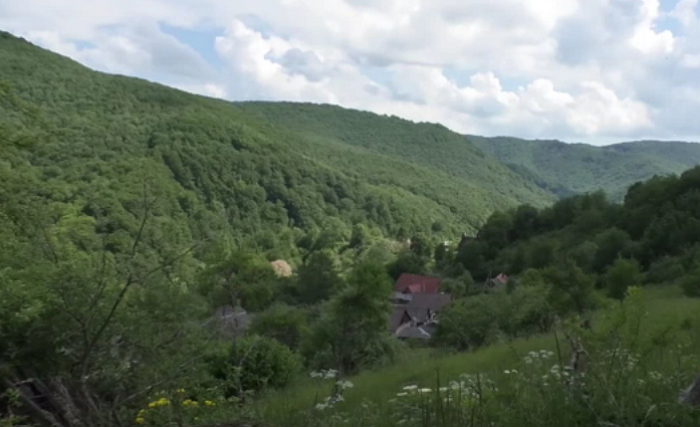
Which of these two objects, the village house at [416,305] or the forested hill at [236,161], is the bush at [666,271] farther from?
the forested hill at [236,161]

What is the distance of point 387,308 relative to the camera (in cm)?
2170

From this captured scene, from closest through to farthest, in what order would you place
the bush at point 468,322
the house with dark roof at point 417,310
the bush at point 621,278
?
the bush at point 468,322 < the bush at point 621,278 < the house with dark roof at point 417,310

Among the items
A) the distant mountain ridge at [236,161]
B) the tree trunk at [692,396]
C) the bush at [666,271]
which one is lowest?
the bush at [666,271]

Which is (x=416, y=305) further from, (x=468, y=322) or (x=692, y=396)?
(x=692, y=396)

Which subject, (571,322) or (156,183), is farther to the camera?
(156,183)

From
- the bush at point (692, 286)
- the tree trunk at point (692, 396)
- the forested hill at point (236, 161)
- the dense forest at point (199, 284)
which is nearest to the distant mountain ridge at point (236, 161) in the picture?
the forested hill at point (236, 161)

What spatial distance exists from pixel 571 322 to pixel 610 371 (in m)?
0.83

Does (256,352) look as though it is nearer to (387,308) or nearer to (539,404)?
(387,308)

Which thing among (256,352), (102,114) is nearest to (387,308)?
(256,352)

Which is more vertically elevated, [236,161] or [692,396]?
[236,161]

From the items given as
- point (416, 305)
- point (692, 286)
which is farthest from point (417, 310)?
point (692, 286)

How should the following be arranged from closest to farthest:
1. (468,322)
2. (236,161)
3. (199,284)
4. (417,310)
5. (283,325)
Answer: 1. (199,284)
2. (468,322)
3. (283,325)
4. (417,310)
5. (236,161)

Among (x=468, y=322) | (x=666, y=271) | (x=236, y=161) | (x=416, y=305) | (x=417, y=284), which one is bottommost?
(x=416, y=305)

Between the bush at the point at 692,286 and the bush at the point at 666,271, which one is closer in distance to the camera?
the bush at the point at 692,286
